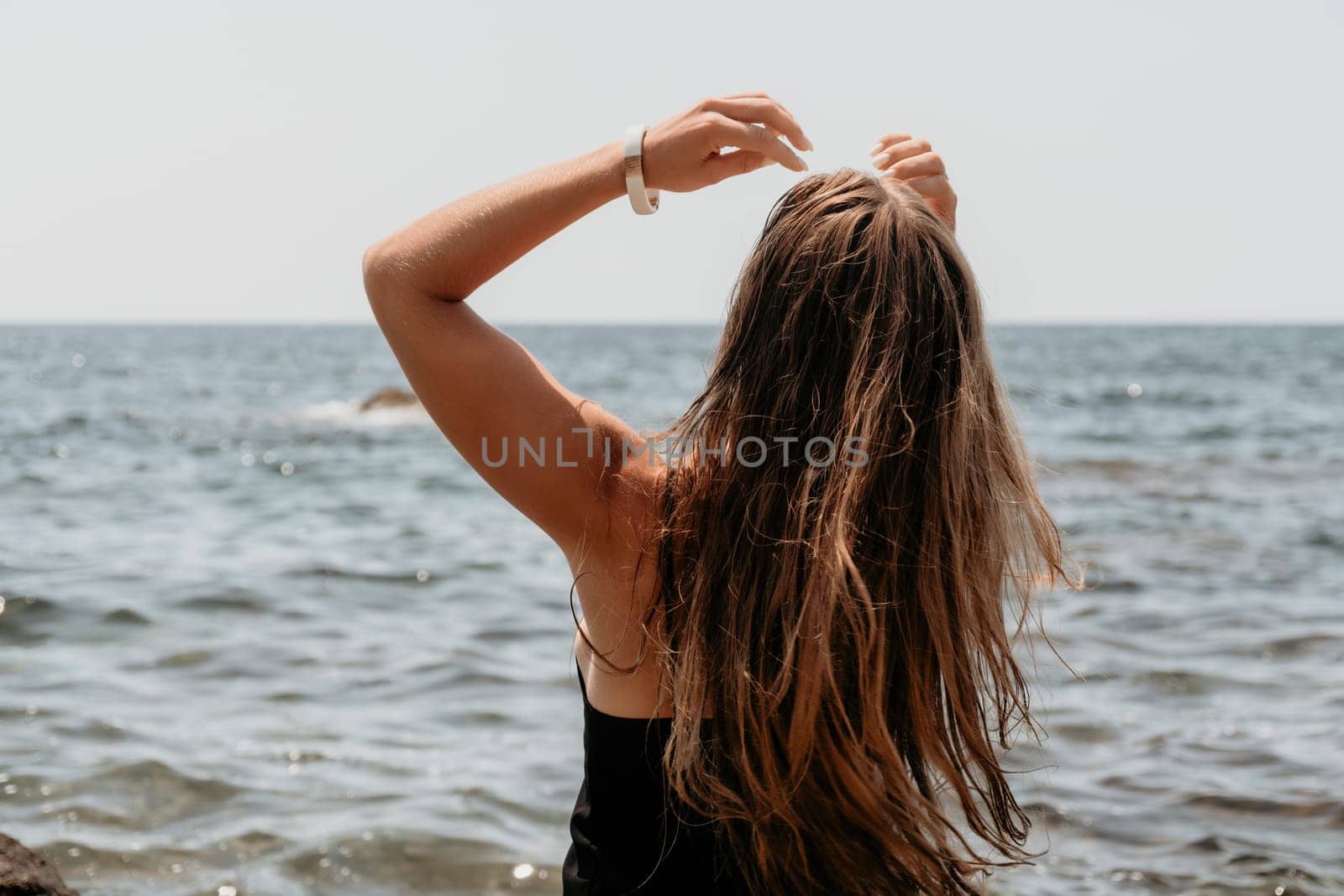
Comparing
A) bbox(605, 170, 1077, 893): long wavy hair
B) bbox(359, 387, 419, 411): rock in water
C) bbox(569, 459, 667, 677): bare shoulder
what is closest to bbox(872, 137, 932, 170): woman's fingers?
bbox(605, 170, 1077, 893): long wavy hair

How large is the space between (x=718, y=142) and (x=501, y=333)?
41 centimetres

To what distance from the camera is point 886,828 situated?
5.45ft

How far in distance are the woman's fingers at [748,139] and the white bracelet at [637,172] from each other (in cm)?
12

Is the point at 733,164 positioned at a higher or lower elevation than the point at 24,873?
higher

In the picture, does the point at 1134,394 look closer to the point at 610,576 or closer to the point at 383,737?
the point at 383,737

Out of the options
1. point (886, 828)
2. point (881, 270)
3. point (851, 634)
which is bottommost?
point (886, 828)

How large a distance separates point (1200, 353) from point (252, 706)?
53.5 metres

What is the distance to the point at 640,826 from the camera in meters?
1.77

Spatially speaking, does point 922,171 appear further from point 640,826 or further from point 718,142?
point 640,826

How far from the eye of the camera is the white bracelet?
1.65 m

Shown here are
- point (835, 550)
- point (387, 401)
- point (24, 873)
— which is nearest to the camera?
point (835, 550)

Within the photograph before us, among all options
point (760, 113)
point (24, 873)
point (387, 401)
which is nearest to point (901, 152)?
point (760, 113)

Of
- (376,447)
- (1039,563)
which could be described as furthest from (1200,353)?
(1039,563)

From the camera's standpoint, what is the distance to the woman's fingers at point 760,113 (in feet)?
5.33
